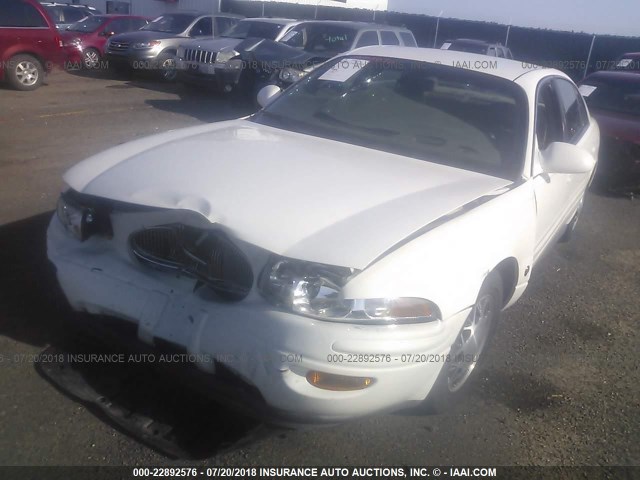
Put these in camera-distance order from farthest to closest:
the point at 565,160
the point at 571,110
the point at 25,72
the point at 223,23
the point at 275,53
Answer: the point at 223,23 → the point at 25,72 → the point at 275,53 → the point at 571,110 → the point at 565,160

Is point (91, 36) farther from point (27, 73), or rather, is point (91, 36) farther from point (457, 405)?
point (457, 405)

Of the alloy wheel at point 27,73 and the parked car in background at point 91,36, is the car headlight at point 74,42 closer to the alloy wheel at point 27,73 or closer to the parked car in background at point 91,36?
the parked car in background at point 91,36

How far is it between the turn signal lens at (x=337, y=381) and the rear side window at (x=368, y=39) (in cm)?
1030

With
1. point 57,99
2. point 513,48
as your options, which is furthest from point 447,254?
point 513,48

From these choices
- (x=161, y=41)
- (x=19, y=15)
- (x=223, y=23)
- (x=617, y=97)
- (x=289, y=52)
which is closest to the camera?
(x=617, y=97)

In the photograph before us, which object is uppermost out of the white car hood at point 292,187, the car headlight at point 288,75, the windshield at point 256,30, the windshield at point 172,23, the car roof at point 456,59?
the car roof at point 456,59

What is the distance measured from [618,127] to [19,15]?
1024cm

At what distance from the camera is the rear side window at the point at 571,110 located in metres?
4.65

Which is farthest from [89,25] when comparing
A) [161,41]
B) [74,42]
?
[161,41]

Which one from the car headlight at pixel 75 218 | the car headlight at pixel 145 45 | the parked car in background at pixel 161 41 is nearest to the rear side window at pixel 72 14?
the parked car in background at pixel 161 41

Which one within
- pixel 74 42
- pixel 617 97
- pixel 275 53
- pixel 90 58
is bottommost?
pixel 90 58

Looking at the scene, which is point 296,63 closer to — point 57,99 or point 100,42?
point 57,99

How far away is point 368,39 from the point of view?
40.2 ft

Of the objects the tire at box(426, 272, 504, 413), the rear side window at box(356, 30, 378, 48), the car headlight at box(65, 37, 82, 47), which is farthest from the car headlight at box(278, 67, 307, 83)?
the tire at box(426, 272, 504, 413)
